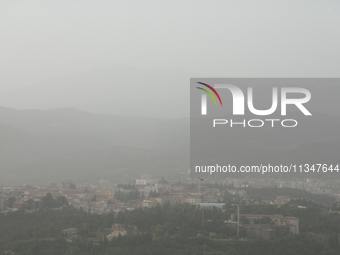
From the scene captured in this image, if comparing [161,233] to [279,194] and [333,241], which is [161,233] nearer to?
[333,241]

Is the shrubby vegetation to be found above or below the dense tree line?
below

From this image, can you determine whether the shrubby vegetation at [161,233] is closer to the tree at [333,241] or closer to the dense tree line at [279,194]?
the tree at [333,241]

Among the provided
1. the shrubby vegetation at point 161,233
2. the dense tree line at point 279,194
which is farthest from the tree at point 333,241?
the dense tree line at point 279,194

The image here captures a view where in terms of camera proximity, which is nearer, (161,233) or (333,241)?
(333,241)

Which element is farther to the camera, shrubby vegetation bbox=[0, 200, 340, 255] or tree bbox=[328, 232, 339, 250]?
tree bbox=[328, 232, 339, 250]

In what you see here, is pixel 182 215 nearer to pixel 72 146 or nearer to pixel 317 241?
pixel 317 241

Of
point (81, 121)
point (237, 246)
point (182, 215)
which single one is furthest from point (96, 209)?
point (81, 121)

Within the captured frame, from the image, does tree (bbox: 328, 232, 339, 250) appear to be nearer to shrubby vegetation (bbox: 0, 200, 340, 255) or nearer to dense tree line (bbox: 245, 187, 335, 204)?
shrubby vegetation (bbox: 0, 200, 340, 255)

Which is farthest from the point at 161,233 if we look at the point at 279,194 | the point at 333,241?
the point at 279,194

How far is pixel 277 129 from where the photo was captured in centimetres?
5394

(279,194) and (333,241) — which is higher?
(279,194)

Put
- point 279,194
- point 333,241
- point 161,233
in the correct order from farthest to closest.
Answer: point 279,194 < point 161,233 < point 333,241

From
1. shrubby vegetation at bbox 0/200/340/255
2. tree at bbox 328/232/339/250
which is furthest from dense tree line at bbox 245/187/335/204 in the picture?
tree at bbox 328/232/339/250

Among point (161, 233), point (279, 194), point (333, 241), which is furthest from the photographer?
point (279, 194)
